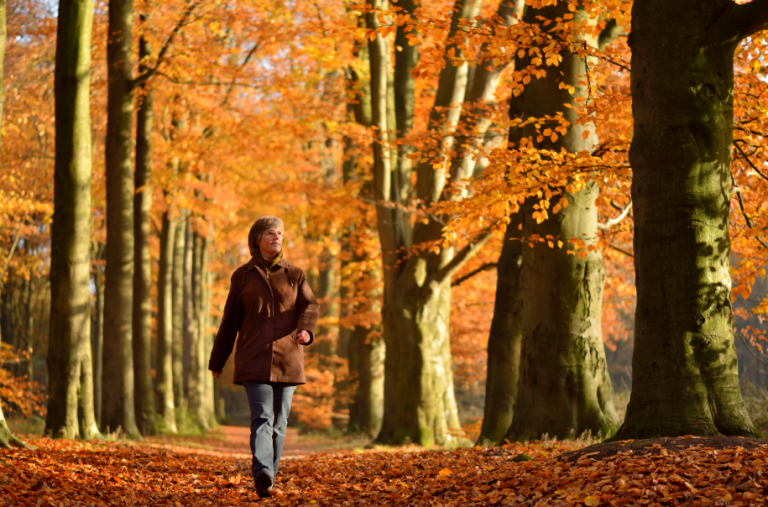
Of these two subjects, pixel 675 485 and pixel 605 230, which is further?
pixel 605 230

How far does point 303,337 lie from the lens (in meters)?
5.34

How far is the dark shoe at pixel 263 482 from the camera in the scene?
522 cm

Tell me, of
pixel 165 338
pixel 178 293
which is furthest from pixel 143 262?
pixel 178 293

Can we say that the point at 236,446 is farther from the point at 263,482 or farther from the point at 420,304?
the point at 263,482

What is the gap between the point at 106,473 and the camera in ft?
20.2

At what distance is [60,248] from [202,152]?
32.3 ft

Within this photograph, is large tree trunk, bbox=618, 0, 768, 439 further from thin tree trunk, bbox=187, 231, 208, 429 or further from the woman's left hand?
thin tree trunk, bbox=187, 231, 208, 429

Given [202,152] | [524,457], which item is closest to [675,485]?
[524,457]

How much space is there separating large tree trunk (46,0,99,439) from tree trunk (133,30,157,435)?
184 inches

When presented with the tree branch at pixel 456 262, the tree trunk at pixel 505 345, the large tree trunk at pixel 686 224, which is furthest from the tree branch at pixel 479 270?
the large tree trunk at pixel 686 224

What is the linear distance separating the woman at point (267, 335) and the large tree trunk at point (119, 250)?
690 cm

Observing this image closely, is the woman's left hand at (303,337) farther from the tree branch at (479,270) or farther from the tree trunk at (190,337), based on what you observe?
the tree trunk at (190,337)

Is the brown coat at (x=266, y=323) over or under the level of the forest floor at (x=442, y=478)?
over

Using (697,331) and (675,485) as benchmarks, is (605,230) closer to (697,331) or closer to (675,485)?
(697,331)
